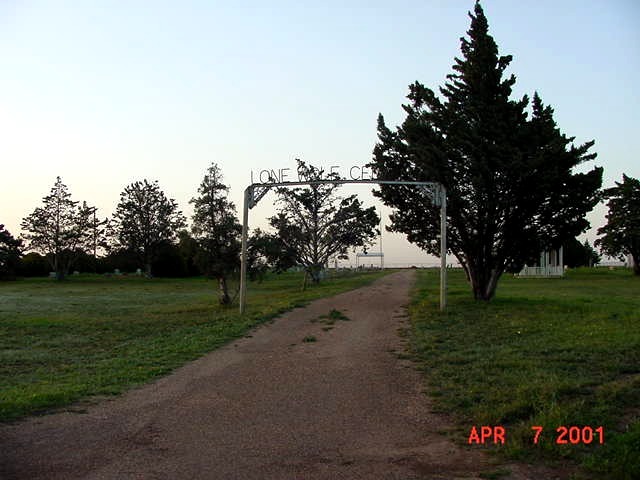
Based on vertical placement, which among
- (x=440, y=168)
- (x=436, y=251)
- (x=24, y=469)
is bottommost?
(x=24, y=469)

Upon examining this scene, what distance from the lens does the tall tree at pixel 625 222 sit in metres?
58.4

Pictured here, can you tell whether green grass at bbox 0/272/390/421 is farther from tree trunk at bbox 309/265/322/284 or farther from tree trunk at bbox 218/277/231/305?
tree trunk at bbox 309/265/322/284

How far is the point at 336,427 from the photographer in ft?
20.8

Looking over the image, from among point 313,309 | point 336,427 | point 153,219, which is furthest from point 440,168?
point 153,219

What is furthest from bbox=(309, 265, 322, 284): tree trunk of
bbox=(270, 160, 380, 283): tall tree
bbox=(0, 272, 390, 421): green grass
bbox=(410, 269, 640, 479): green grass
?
bbox=(410, 269, 640, 479): green grass

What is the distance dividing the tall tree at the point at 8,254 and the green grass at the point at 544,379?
6492 centimetres

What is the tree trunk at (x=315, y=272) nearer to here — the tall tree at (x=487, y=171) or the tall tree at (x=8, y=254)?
the tall tree at (x=487, y=171)

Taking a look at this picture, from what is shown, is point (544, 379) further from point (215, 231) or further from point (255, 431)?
point (215, 231)

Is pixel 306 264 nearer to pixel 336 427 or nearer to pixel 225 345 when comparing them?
pixel 225 345

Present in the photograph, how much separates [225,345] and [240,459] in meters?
7.53

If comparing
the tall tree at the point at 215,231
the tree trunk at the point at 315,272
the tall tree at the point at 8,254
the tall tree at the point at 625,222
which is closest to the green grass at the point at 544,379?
the tall tree at the point at 215,231
